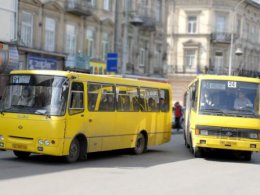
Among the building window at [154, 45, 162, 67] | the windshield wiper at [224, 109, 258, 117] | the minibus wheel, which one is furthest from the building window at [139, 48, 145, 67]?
the windshield wiper at [224, 109, 258, 117]

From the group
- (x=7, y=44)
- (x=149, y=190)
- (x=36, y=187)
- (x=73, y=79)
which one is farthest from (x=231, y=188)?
(x=7, y=44)

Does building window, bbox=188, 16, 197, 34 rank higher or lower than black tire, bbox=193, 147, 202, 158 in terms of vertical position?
higher

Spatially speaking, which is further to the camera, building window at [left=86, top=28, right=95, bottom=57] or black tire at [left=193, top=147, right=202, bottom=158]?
building window at [left=86, top=28, right=95, bottom=57]

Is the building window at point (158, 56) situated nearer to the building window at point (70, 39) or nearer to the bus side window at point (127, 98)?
the building window at point (70, 39)

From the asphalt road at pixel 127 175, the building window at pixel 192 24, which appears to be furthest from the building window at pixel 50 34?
the building window at pixel 192 24

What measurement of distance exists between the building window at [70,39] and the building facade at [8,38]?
199 inches

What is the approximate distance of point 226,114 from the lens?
690 inches

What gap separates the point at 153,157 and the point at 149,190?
728 centimetres

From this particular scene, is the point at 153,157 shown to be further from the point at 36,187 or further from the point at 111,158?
the point at 36,187

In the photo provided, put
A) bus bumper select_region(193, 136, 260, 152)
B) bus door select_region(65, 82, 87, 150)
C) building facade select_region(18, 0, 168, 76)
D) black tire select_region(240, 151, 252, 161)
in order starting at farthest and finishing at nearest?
building facade select_region(18, 0, 168, 76)
black tire select_region(240, 151, 252, 161)
bus bumper select_region(193, 136, 260, 152)
bus door select_region(65, 82, 87, 150)

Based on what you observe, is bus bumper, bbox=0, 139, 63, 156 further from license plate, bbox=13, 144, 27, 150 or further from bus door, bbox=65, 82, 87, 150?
bus door, bbox=65, 82, 87, 150

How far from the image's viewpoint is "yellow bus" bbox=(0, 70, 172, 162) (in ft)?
46.4

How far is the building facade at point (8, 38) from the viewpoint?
2777cm

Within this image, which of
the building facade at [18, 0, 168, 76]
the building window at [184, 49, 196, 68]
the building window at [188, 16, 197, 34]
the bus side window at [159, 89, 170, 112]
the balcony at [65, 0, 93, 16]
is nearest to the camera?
the bus side window at [159, 89, 170, 112]
